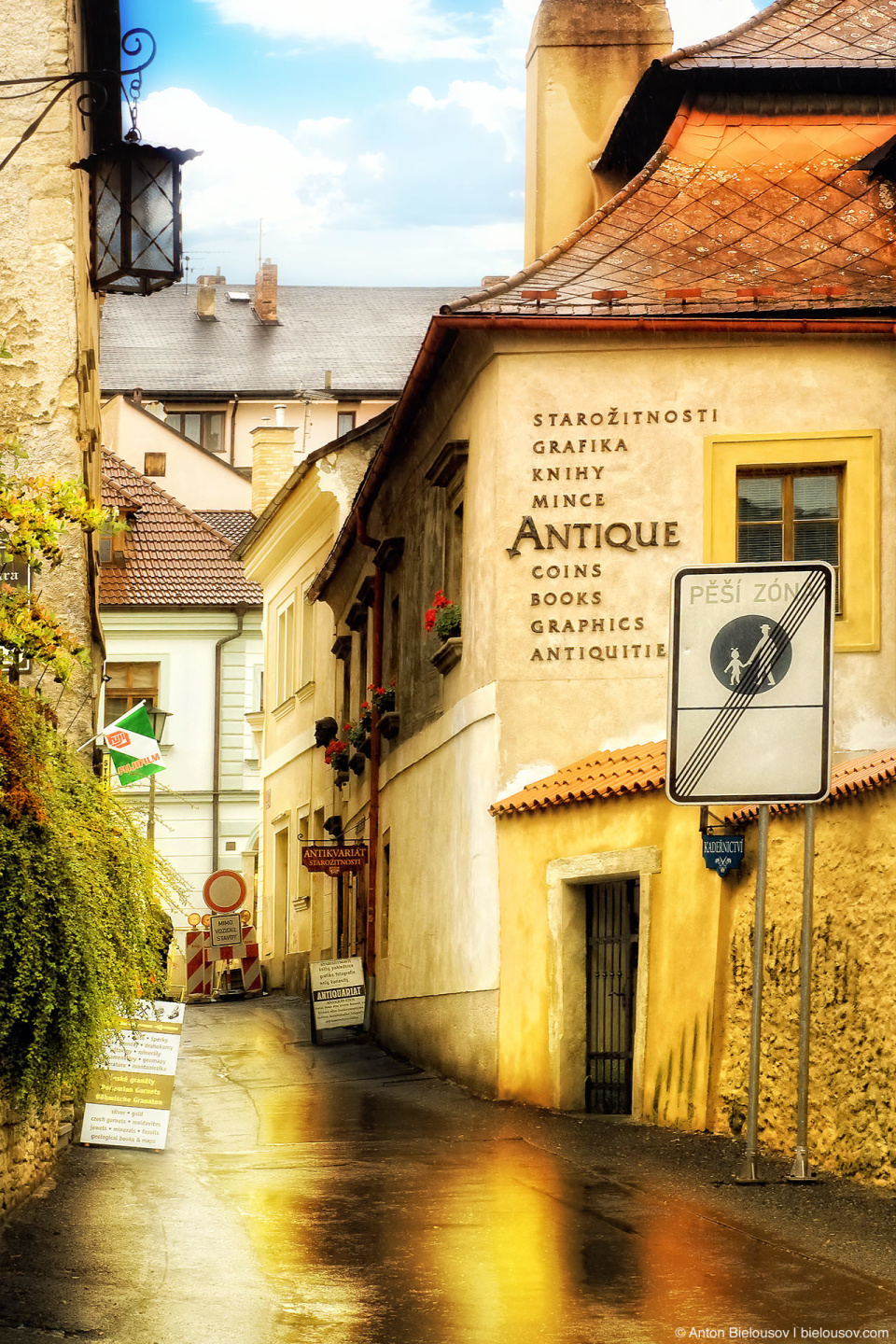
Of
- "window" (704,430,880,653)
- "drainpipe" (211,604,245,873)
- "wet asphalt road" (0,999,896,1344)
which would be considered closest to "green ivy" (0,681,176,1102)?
"wet asphalt road" (0,999,896,1344)

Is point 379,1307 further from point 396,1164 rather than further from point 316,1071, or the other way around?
point 316,1071

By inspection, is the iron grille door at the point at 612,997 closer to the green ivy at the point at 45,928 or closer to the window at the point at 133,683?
the green ivy at the point at 45,928

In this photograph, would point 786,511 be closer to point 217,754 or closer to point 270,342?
point 217,754

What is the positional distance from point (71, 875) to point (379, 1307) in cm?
280

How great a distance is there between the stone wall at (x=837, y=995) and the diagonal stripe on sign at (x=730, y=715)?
1219 mm

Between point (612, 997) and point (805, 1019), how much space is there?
5.08m

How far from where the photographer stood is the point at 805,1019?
11.0 meters

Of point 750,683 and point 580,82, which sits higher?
point 580,82

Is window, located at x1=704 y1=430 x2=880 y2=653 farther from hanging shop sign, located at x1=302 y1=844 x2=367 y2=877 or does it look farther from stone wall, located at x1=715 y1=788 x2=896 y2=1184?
hanging shop sign, located at x1=302 y1=844 x2=367 y2=877

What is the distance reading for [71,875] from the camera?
993cm

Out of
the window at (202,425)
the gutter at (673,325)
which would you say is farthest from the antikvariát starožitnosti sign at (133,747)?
the window at (202,425)

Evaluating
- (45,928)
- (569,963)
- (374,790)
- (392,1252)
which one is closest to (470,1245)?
(392,1252)

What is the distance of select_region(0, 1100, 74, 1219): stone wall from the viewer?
10125 millimetres

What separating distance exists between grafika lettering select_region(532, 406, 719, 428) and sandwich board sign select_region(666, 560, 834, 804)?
697cm
